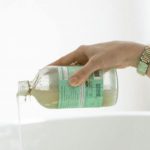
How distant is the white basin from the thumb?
42 centimetres

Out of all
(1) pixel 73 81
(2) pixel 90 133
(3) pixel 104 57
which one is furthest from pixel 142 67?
(2) pixel 90 133

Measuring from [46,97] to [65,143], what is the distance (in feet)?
1.42

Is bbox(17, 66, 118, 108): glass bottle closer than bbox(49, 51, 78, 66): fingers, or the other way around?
bbox(17, 66, 118, 108): glass bottle

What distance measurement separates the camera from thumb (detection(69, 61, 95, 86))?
71cm

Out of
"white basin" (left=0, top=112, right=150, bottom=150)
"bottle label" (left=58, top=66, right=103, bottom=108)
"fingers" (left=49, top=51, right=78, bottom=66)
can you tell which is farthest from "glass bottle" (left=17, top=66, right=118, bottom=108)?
"white basin" (left=0, top=112, right=150, bottom=150)

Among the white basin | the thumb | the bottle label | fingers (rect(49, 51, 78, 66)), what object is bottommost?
the white basin

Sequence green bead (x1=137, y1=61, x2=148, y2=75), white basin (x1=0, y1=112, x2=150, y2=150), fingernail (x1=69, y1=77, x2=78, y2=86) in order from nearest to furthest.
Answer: fingernail (x1=69, y1=77, x2=78, y2=86) → green bead (x1=137, y1=61, x2=148, y2=75) → white basin (x1=0, y1=112, x2=150, y2=150)

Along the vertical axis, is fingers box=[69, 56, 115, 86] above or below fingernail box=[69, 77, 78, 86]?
above

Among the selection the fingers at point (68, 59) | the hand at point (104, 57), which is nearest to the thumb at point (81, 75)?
the hand at point (104, 57)

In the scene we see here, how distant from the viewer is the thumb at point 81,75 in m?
0.71

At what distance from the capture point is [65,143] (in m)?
1.12

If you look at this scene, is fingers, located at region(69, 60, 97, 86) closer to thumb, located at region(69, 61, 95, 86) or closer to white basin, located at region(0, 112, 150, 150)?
thumb, located at region(69, 61, 95, 86)
